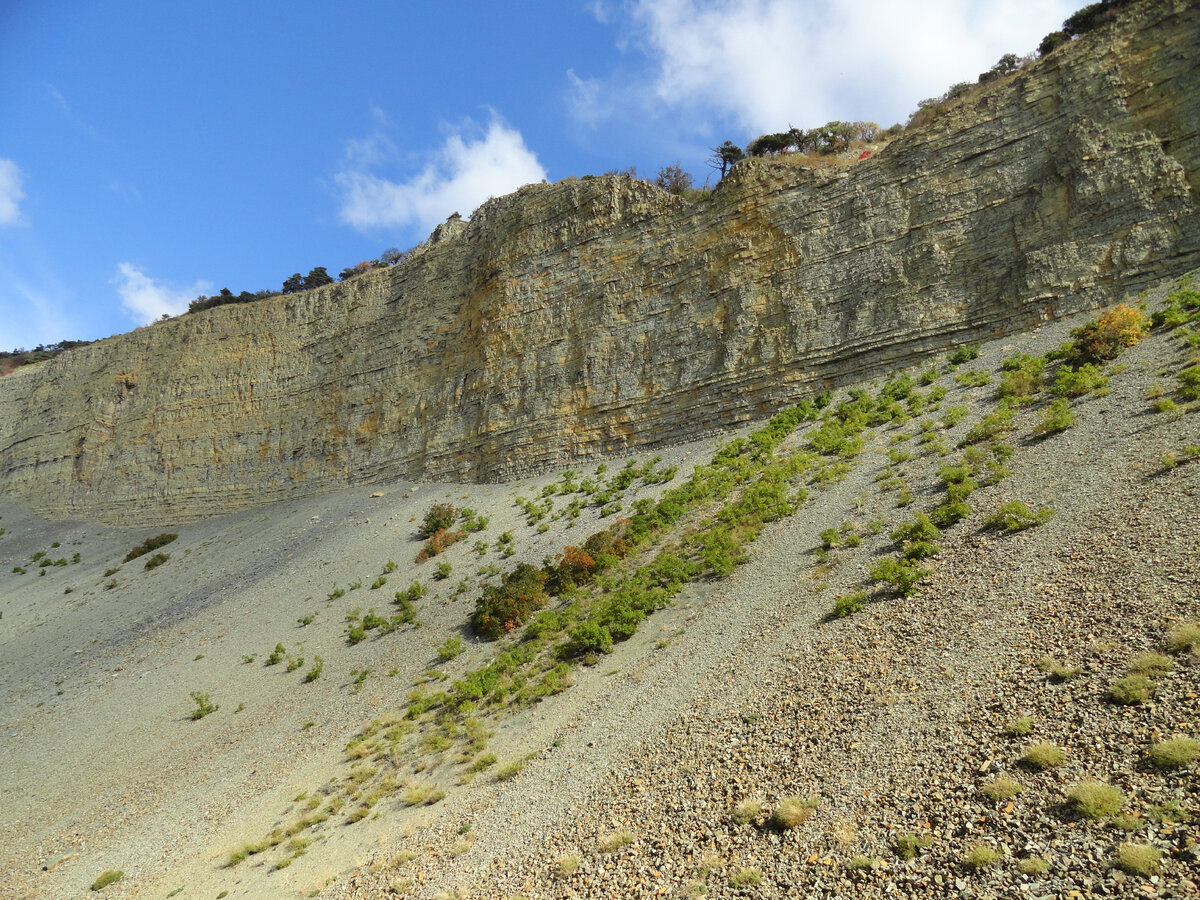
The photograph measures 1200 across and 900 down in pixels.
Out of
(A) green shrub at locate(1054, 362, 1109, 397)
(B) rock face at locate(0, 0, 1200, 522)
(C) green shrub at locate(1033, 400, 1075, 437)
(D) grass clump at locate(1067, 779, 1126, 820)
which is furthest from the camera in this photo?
(B) rock face at locate(0, 0, 1200, 522)

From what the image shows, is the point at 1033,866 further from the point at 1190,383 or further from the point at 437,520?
the point at 437,520

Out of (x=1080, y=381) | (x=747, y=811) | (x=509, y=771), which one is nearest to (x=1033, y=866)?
(x=747, y=811)

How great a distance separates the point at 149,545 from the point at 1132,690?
43925mm

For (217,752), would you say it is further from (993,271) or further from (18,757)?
(993,271)

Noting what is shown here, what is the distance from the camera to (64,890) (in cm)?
1112

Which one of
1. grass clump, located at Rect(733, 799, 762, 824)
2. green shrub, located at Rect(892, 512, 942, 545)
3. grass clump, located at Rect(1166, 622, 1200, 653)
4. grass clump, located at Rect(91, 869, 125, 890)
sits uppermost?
green shrub, located at Rect(892, 512, 942, 545)

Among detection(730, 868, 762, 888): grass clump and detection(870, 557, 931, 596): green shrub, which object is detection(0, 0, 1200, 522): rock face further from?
detection(730, 868, 762, 888): grass clump

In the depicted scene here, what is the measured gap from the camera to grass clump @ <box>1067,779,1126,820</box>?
213 inches

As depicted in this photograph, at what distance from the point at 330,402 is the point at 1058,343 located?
128ft

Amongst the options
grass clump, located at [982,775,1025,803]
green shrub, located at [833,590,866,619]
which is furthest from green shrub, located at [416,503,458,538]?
grass clump, located at [982,775,1025,803]

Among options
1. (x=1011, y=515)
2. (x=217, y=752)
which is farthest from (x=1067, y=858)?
(x=217, y=752)

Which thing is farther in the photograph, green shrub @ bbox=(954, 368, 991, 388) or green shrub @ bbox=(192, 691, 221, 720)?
green shrub @ bbox=(954, 368, 991, 388)

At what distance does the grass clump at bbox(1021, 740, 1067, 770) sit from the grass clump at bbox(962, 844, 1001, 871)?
4.19 ft

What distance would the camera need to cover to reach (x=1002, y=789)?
6.16 m
